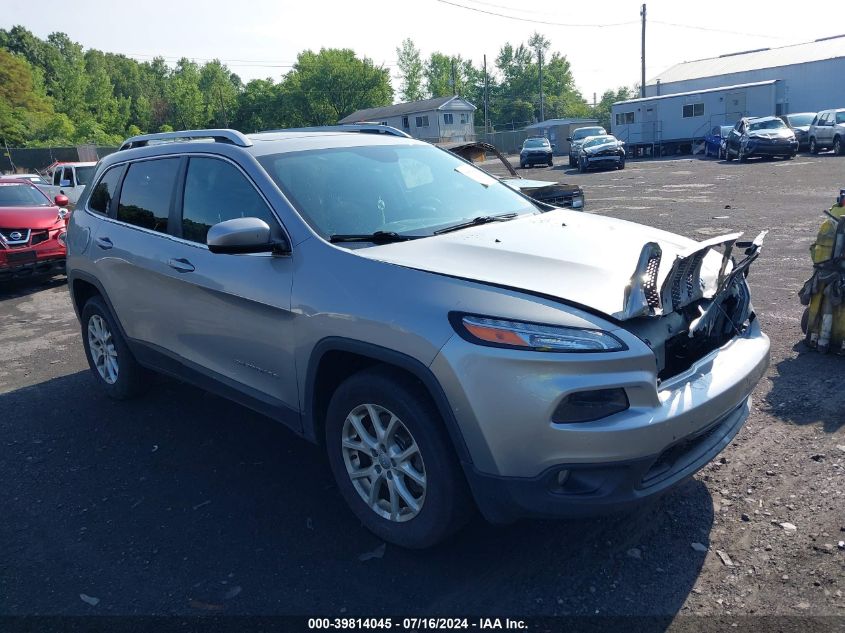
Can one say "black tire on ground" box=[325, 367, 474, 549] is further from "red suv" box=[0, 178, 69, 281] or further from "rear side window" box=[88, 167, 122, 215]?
"red suv" box=[0, 178, 69, 281]

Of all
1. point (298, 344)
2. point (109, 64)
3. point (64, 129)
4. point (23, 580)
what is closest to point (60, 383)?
point (23, 580)

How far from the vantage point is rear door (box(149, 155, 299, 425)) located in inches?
142

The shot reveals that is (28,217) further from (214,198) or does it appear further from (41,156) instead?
(41,156)

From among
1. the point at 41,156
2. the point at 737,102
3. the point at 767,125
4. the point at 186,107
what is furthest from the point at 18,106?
the point at 767,125

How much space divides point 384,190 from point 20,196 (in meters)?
10.4

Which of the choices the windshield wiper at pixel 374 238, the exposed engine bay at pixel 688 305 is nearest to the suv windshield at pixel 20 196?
the windshield wiper at pixel 374 238

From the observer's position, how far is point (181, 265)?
4250 millimetres

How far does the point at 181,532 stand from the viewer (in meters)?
3.59

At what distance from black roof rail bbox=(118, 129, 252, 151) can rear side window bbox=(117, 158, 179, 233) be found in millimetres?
225

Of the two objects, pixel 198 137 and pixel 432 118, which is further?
pixel 432 118

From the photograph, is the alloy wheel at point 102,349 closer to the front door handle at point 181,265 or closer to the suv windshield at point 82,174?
the front door handle at point 181,265

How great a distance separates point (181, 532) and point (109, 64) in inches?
5132

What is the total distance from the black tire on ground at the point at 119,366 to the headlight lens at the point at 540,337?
3395 mm

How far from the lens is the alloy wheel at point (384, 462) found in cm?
313
